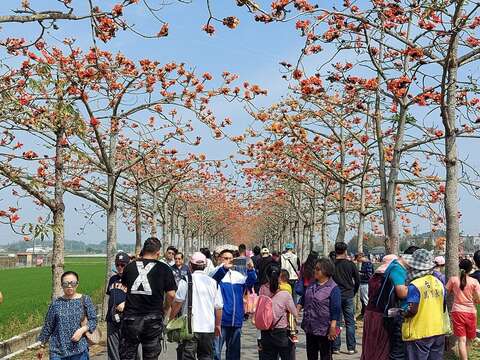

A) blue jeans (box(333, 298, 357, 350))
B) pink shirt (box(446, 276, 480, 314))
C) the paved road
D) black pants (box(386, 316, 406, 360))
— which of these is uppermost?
pink shirt (box(446, 276, 480, 314))

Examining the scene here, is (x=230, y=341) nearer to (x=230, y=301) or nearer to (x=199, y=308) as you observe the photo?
(x=230, y=301)

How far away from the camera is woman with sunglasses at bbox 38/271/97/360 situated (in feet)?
21.7

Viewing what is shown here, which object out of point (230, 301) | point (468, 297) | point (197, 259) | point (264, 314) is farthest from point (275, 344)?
point (468, 297)

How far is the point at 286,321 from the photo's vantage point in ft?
26.0

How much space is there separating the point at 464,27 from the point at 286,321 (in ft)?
15.9

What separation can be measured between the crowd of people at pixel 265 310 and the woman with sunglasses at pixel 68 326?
0.01 meters

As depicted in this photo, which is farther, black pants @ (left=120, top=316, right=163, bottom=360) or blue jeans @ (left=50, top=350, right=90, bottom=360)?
black pants @ (left=120, top=316, right=163, bottom=360)

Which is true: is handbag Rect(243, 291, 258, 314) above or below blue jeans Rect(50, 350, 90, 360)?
above

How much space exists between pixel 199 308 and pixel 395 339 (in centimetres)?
230

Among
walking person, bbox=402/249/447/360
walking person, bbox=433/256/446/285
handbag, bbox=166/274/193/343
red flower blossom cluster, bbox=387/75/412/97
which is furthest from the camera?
red flower blossom cluster, bbox=387/75/412/97

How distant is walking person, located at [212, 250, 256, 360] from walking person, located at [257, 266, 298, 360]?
2.07 feet

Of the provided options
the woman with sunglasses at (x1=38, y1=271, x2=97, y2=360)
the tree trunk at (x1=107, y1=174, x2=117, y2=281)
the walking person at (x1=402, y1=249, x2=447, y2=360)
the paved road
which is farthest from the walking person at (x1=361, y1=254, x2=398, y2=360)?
the tree trunk at (x1=107, y1=174, x2=117, y2=281)

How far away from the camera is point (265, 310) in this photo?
7867 millimetres

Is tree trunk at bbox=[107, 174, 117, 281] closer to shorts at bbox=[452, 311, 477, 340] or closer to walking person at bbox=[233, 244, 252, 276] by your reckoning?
walking person at bbox=[233, 244, 252, 276]
